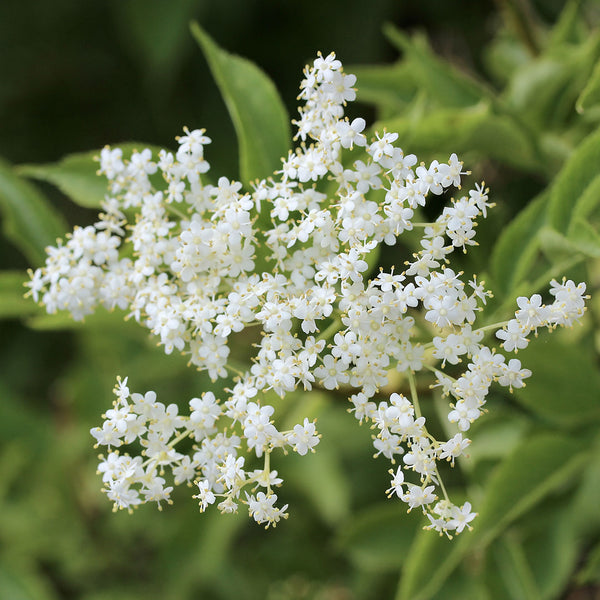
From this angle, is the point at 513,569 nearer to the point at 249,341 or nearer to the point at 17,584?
the point at 249,341

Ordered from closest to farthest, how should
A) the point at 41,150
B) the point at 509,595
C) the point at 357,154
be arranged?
the point at 357,154 < the point at 509,595 < the point at 41,150

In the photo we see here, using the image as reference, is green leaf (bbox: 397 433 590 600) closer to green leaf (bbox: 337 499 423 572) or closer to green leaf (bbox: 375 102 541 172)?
green leaf (bbox: 337 499 423 572)

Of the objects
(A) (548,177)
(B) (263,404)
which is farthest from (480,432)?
(B) (263,404)

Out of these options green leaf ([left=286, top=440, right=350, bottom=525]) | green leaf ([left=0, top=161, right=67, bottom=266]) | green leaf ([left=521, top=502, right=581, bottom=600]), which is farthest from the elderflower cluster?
green leaf ([left=286, top=440, right=350, bottom=525])

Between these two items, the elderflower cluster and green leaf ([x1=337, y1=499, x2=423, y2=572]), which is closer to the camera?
the elderflower cluster

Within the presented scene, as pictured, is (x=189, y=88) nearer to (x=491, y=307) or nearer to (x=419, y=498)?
(x=491, y=307)

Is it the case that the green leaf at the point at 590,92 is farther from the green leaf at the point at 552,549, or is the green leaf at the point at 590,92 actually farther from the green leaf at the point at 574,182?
the green leaf at the point at 552,549

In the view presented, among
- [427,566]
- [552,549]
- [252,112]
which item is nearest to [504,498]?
[427,566]
